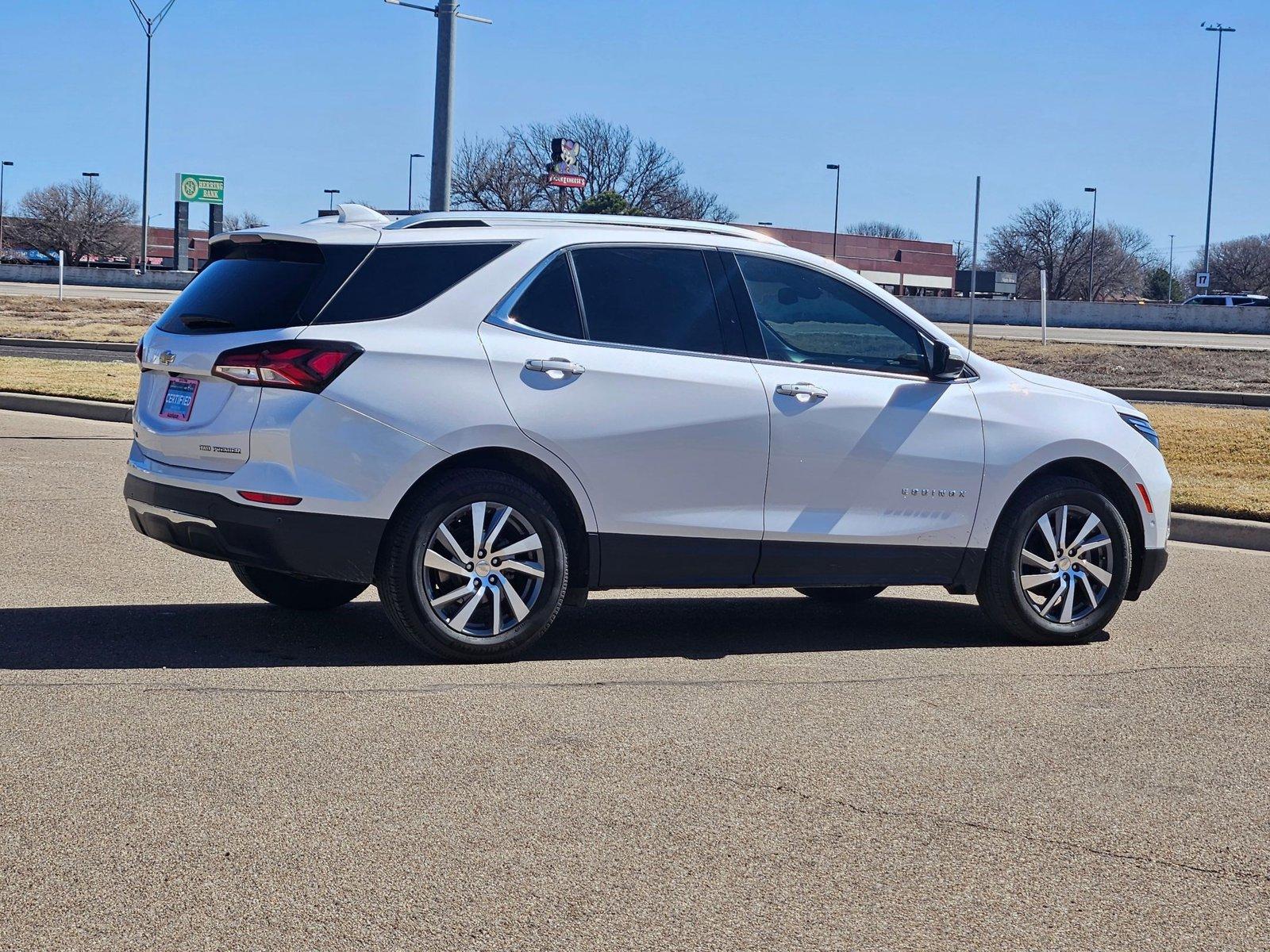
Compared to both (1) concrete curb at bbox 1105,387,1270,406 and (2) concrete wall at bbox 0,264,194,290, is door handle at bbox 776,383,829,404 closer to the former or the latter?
(1) concrete curb at bbox 1105,387,1270,406

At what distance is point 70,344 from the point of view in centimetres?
3097

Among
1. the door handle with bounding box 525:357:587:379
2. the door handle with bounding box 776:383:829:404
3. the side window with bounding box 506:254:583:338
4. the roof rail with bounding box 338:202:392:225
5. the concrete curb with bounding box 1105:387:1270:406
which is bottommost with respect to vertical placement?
the concrete curb with bounding box 1105:387:1270:406

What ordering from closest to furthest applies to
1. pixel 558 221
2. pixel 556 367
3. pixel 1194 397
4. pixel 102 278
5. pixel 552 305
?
1. pixel 556 367
2. pixel 552 305
3. pixel 558 221
4. pixel 1194 397
5. pixel 102 278

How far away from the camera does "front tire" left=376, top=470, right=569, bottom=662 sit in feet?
19.7

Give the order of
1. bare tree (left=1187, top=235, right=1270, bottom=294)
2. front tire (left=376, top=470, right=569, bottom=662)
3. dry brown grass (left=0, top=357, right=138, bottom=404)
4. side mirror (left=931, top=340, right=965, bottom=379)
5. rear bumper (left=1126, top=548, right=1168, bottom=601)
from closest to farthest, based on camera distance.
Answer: front tire (left=376, top=470, right=569, bottom=662)
side mirror (left=931, top=340, right=965, bottom=379)
rear bumper (left=1126, top=548, right=1168, bottom=601)
dry brown grass (left=0, top=357, right=138, bottom=404)
bare tree (left=1187, top=235, right=1270, bottom=294)

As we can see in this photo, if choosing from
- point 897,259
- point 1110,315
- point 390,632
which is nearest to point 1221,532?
point 390,632

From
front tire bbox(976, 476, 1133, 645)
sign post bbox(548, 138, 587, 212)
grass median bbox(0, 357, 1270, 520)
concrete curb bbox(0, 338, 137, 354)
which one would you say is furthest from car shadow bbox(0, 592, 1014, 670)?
sign post bbox(548, 138, 587, 212)

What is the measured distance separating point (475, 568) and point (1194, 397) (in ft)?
A: 60.4

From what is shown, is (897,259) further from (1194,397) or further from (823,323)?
(823,323)

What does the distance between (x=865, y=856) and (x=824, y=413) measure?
292cm

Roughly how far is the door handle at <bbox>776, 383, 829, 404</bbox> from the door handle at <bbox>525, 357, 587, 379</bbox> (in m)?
0.93

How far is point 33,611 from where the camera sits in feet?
22.7

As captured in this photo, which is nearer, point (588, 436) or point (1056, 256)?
point (588, 436)

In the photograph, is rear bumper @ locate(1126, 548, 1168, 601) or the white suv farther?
rear bumper @ locate(1126, 548, 1168, 601)
